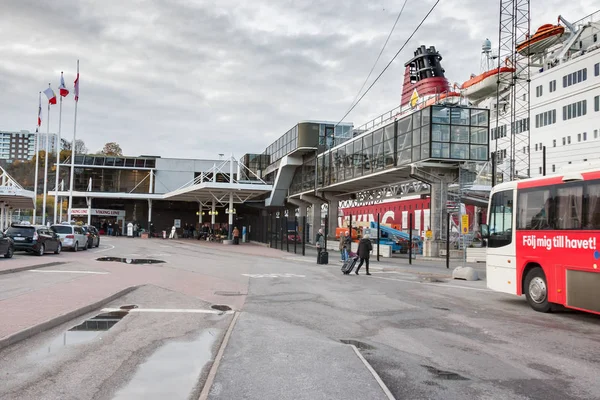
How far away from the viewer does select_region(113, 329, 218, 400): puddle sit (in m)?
5.26

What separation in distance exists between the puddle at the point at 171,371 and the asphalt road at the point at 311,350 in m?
0.01

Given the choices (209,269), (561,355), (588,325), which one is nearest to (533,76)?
(209,269)

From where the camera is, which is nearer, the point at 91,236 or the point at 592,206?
the point at 592,206

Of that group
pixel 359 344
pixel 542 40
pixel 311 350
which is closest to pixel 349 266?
pixel 359 344

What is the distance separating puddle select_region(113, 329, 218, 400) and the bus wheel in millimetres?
7822

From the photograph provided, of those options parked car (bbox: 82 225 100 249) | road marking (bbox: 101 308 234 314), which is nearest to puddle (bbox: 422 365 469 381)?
road marking (bbox: 101 308 234 314)

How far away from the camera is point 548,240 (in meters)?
11.6

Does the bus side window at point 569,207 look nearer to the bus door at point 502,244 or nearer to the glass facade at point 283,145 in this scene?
the bus door at point 502,244

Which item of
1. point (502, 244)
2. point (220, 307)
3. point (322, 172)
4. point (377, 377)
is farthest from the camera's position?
point (322, 172)

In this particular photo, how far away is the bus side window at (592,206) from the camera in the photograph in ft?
34.1

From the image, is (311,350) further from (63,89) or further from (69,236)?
(63,89)

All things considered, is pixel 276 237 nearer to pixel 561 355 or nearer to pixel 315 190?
pixel 315 190

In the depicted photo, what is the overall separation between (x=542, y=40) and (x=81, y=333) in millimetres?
52632

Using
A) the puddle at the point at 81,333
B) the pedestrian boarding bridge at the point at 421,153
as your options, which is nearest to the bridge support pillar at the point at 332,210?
the pedestrian boarding bridge at the point at 421,153
